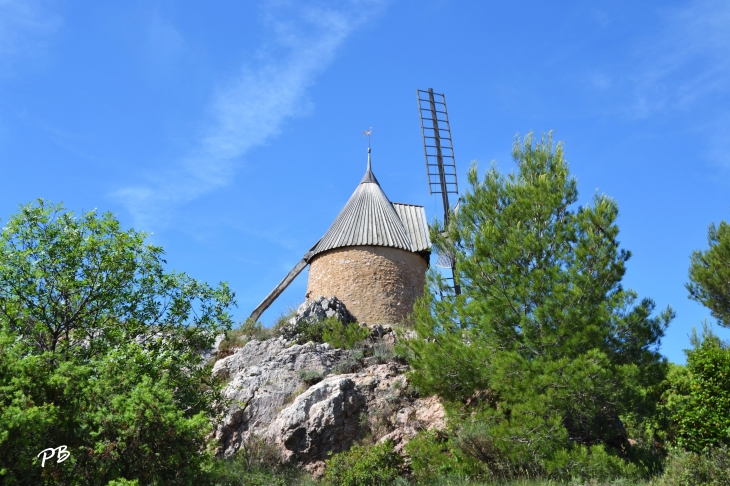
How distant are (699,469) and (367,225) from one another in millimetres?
11196

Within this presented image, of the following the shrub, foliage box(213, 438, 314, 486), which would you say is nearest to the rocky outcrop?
foliage box(213, 438, 314, 486)

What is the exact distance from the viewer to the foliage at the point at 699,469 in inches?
413

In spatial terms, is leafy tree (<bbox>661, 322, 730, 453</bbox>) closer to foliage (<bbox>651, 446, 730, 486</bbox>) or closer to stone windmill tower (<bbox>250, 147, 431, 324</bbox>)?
foliage (<bbox>651, 446, 730, 486</bbox>)

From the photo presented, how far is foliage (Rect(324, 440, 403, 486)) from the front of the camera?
1153 cm

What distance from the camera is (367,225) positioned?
19.8 m

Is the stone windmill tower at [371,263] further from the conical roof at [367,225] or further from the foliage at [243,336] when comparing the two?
the foliage at [243,336]

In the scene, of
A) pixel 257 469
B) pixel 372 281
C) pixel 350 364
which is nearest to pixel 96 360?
pixel 257 469

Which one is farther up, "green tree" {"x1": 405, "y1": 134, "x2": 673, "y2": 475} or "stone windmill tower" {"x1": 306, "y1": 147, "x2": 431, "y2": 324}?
"stone windmill tower" {"x1": 306, "y1": 147, "x2": 431, "y2": 324}

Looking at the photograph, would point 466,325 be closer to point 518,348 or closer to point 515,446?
point 518,348

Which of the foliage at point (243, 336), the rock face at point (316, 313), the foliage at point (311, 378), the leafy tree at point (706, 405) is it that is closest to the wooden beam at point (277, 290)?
the foliage at point (243, 336)

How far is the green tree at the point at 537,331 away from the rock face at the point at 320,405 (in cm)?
96

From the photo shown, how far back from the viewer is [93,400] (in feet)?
29.9

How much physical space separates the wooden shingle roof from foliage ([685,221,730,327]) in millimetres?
7623

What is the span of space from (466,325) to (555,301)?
180 cm
